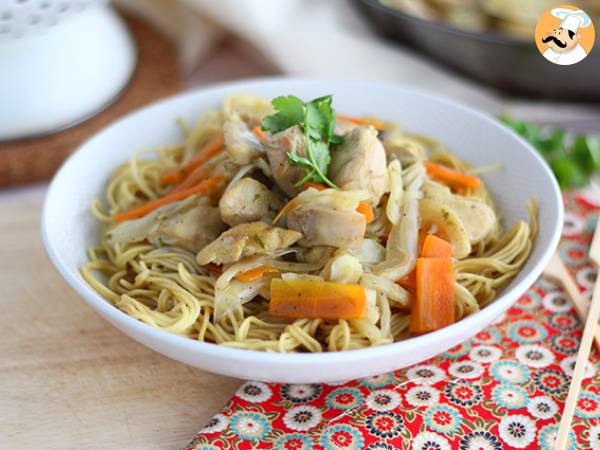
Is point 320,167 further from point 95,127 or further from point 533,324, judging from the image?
point 95,127

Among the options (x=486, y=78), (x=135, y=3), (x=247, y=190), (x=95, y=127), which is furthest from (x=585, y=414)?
(x=135, y=3)

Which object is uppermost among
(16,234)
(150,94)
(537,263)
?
(537,263)

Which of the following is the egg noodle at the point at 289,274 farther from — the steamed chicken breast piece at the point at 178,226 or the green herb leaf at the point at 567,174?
the green herb leaf at the point at 567,174

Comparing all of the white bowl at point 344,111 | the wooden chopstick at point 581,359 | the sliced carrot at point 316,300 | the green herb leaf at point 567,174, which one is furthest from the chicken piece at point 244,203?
the green herb leaf at point 567,174

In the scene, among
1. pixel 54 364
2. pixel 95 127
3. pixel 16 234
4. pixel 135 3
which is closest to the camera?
pixel 54 364

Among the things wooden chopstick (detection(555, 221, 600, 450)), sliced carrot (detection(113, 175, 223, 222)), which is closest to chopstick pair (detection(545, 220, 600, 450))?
wooden chopstick (detection(555, 221, 600, 450))

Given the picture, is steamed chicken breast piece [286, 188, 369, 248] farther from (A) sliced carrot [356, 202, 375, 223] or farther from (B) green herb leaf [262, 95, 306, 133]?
(B) green herb leaf [262, 95, 306, 133]
